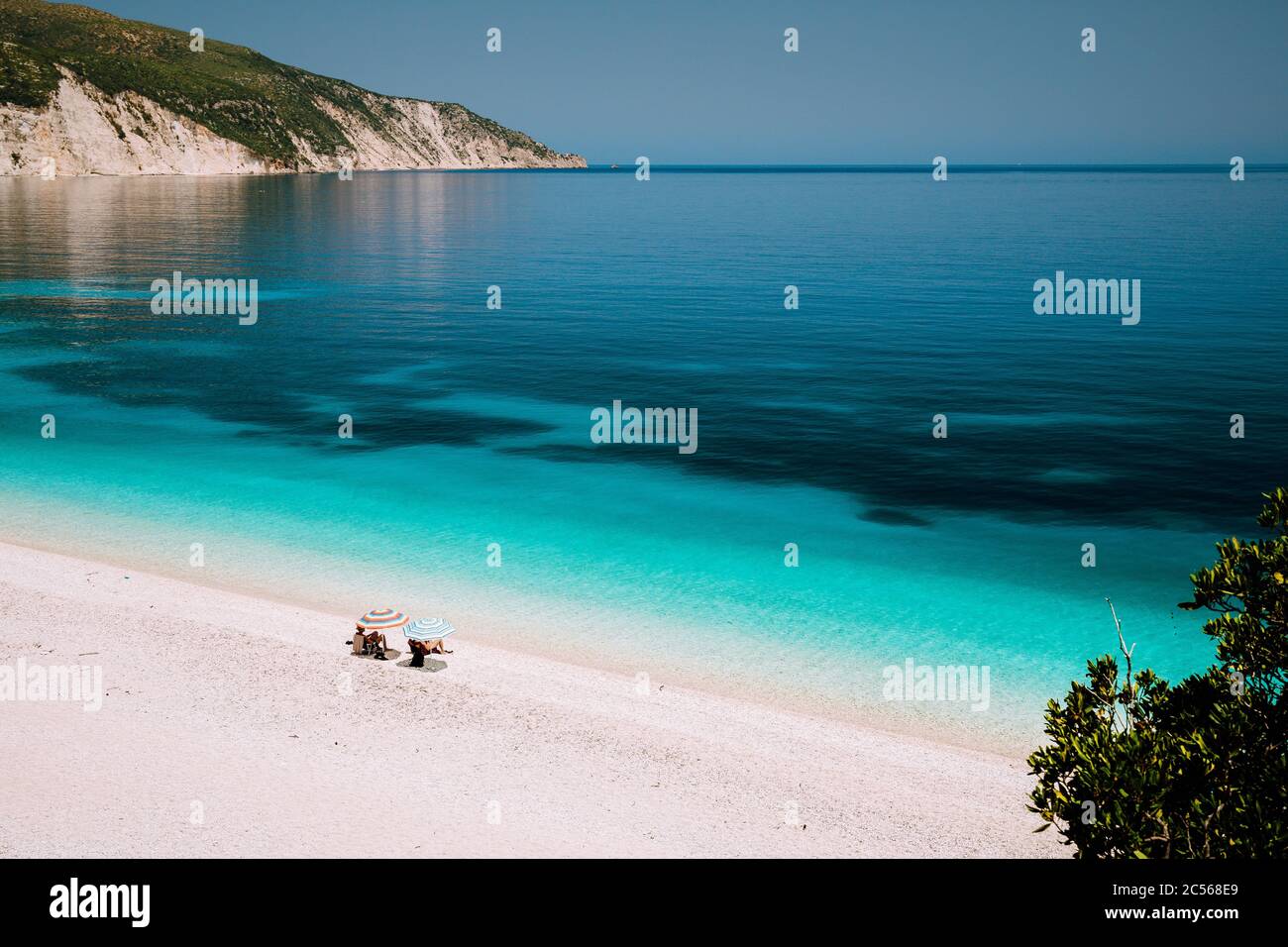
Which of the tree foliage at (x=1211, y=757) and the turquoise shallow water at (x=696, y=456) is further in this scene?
the turquoise shallow water at (x=696, y=456)

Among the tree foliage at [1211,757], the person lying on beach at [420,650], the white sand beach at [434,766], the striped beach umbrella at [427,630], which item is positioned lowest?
the white sand beach at [434,766]

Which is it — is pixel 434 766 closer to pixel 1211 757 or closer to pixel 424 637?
pixel 424 637

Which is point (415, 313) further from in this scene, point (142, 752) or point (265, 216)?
point (265, 216)

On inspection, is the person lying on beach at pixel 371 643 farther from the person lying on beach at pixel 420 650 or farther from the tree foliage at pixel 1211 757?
the tree foliage at pixel 1211 757

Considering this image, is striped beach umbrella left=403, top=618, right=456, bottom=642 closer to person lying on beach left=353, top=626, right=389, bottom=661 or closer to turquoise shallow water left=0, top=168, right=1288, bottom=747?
person lying on beach left=353, top=626, right=389, bottom=661

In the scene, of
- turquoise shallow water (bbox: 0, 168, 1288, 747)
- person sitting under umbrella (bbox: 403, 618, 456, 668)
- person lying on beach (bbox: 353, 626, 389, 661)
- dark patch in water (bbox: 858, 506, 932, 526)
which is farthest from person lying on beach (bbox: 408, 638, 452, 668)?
dark patch in water (bbox: 858, 506, 932, 526)

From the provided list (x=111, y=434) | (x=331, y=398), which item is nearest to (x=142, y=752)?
(x=111, y=434)

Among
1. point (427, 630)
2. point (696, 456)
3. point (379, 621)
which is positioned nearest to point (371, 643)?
point (379, 621)

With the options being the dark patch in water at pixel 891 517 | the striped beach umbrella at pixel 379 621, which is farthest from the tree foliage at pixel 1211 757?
the dark patch in water at pixel 891 517
